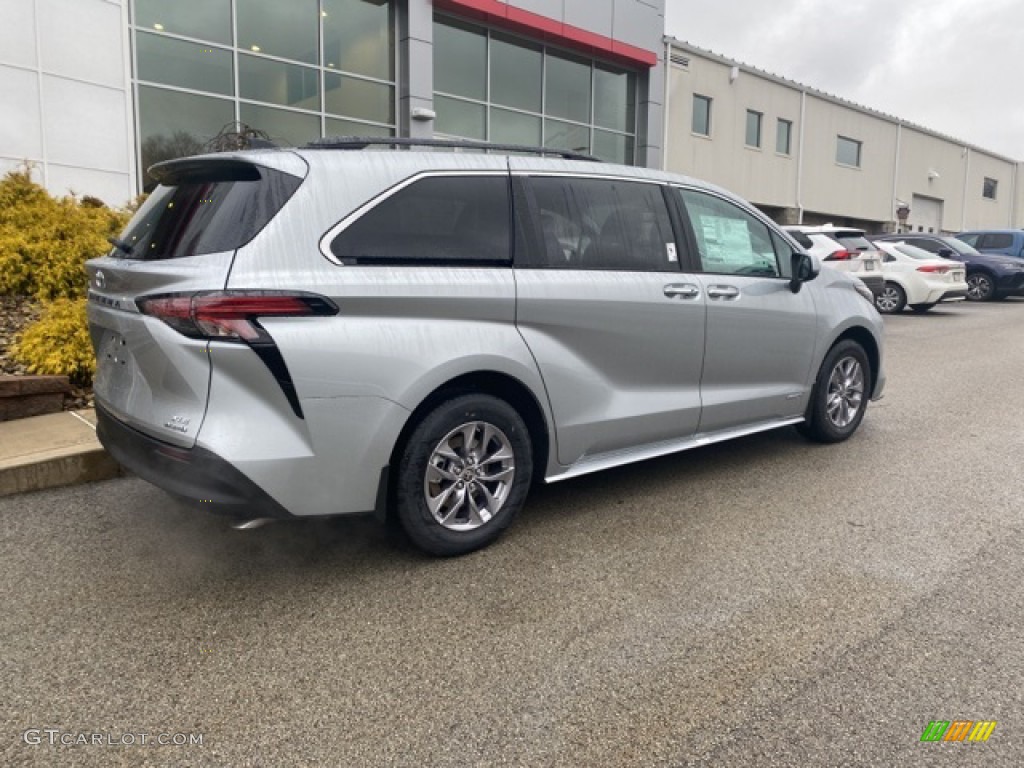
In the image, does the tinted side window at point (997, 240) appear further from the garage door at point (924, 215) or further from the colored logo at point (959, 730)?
the colored logo at point (959, 730)

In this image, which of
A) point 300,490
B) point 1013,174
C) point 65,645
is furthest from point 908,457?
point 1013,174

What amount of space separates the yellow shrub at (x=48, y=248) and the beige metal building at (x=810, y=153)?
1763cm

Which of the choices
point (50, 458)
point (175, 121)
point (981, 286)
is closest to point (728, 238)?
point (50, 458)

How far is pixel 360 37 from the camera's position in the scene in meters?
14.8

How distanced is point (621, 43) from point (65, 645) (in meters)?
18.6

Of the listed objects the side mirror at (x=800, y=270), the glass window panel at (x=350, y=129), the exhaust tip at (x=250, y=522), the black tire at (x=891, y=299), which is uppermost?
the glass window panel at (x=350, y=129)

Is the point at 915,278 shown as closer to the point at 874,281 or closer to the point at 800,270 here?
the point at 874,281

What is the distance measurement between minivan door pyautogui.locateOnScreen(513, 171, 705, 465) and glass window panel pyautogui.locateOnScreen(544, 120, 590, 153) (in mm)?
14216

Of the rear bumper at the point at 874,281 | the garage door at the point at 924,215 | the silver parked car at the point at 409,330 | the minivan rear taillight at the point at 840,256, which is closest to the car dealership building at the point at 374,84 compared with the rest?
the silver parked car at the point at 409,330

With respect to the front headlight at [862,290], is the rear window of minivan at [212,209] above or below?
above

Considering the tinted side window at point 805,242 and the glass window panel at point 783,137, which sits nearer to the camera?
the tinted side window at point 805,242

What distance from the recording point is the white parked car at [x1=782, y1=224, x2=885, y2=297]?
13.1 metres

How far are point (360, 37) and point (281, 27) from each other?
159 centimetres

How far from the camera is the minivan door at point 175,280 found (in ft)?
9.62
